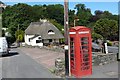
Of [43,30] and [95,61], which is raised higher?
[43,30]

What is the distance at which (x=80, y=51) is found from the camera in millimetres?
13297

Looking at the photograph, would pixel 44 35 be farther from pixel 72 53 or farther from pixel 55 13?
pixel 55 13

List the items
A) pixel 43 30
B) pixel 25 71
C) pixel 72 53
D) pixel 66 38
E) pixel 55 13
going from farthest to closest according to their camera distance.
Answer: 1. pixel 55 13
2. pixel 43 30
3. pixel 25 71
4. pixel 72 53
5. pixel 66 38

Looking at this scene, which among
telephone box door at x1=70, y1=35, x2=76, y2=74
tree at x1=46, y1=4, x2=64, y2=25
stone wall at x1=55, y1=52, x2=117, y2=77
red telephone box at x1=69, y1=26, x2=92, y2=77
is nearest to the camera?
red telephone box at x1=69, y1=26, x2=92, y2=77

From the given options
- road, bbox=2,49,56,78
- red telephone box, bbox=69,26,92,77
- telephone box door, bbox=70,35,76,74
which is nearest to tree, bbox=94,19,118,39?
road, bbox=2,49,56,78

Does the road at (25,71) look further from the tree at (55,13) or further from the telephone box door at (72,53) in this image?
the tree at (55,13)

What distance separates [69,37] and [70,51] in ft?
2.51

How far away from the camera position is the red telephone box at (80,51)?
43.4 feet

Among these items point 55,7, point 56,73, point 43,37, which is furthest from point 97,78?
point 55,7

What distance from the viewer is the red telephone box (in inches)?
520

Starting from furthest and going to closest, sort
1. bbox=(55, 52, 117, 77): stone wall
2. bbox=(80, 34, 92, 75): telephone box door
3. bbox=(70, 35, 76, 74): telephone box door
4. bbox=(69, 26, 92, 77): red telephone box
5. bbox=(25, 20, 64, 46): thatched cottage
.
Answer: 1. bbox=(25, 20, 64, 46): thatched cottage
2. bbox=(55, 52, 117, 77): stone wall
3. bbox=(70, 35, 76, 74): telephone box door
4. bbox=(80, 34, 92, 75): telephone box door
5. bbox=(69, 26, 92, 77): red telephone box

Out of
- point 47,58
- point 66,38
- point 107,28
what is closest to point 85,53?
A: point 66,38

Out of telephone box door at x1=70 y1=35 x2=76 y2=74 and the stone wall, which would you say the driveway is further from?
telephone box door at x1=70 y1=35 x2=76 y2=74

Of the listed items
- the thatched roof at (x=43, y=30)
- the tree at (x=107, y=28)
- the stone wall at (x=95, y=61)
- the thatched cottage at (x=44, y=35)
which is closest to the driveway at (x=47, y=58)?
the stone wall at (x=95, y=61)
